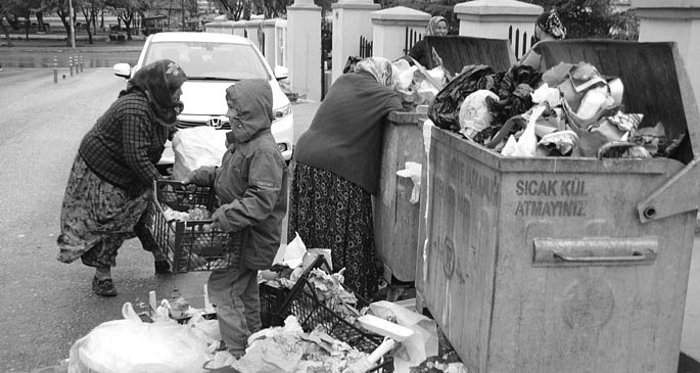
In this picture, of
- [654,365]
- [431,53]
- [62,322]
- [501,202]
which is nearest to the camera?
[501,202]

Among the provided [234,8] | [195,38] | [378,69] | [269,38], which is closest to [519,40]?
[378,69]

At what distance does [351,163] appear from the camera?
498 cm

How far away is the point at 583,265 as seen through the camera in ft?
9.71

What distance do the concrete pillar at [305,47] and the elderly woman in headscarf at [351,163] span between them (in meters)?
13.3

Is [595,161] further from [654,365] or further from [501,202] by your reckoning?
[654,365]

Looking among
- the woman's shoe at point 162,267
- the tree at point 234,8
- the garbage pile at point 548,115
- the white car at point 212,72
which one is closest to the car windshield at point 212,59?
the white car at point 212,72

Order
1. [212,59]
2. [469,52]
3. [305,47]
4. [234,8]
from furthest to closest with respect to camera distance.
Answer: [234,8], [305,47], [212,59], [469,52]

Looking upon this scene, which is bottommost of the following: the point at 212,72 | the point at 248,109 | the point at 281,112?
the point at 281,112

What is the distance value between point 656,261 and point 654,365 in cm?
46

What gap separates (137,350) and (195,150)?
1.72 meters

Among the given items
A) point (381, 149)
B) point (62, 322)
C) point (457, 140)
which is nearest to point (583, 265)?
point (457, 140)

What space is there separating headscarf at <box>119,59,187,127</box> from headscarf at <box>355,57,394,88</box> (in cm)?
119

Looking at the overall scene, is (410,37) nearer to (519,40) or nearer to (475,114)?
(519,40)

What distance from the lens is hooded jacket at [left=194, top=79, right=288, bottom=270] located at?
3.80 meters
